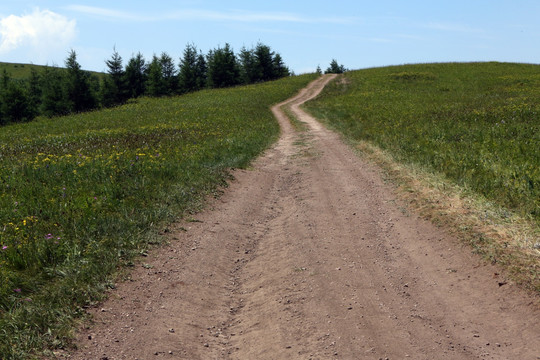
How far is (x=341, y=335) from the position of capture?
4.55 m

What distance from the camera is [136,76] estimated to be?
2758 inches

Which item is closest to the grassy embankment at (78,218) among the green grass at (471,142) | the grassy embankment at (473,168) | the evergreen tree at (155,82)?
the grassy embankment at (473,168)

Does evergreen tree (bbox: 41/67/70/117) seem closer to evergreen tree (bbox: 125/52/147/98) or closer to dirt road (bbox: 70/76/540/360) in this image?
evergreen tree (bbox: 125/52/147/98)

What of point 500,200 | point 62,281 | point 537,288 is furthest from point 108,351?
point 500,200

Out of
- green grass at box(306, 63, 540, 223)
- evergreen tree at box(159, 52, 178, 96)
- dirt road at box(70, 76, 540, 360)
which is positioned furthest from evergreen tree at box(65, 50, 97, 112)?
dirt road at box(70, 76, 540, 360)

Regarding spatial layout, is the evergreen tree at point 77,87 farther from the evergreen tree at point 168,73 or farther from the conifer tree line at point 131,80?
the evergreen tree at point 168,73

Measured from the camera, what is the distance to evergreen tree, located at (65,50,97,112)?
5809 cm

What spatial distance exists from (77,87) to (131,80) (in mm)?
11488

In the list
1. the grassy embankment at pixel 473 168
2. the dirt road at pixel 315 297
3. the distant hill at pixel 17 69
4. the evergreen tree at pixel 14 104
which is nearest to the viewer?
the dirt road at pixel 315 297

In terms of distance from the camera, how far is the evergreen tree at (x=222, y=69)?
234ft

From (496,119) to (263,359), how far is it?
17.5 m

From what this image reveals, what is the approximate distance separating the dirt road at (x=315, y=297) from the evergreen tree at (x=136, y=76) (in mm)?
64554

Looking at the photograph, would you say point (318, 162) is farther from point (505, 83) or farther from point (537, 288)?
point (505, 83)

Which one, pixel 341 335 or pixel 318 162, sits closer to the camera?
pixel 341 335
